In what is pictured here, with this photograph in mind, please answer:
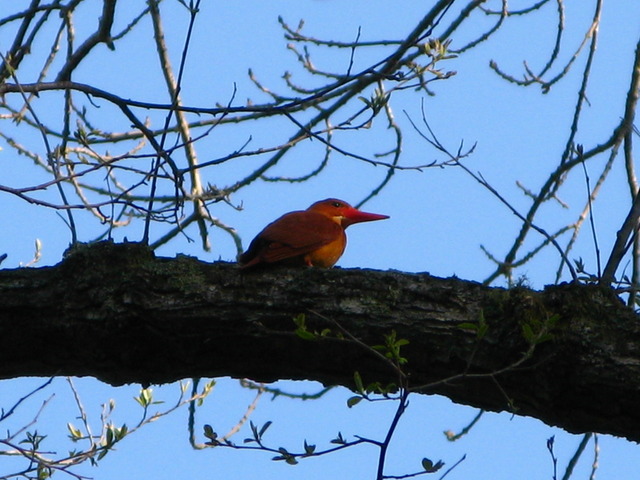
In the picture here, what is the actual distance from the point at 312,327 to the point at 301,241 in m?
1.19

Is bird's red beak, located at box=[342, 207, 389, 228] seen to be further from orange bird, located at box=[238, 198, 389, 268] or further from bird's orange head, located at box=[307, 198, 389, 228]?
orange bird, located at box=[238, 198, 389, 268]

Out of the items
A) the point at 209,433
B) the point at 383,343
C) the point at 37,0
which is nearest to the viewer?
the point at 209,433

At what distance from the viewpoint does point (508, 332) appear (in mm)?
3025

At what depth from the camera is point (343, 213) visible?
5492 mm

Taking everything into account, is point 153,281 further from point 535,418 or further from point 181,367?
point 535,418

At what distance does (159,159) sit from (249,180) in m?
1.35

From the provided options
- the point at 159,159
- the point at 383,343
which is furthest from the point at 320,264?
the point at 383,343

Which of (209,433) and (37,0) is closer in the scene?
(209,433)

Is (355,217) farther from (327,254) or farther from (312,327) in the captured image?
(312,327)

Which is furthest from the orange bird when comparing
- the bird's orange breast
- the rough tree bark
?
the rough tree bark

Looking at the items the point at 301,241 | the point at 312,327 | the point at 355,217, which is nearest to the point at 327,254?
the point at 301,241

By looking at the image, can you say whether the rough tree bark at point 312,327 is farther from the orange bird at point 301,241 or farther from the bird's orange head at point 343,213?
the bird's orange head at point 343,213

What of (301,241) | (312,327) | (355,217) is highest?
(355,217)

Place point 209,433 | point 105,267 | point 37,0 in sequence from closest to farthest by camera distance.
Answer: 1. point 209,433
2. point 105,267
3. point 37,0
